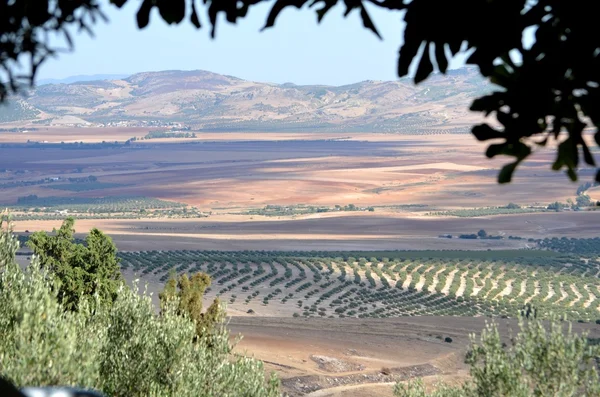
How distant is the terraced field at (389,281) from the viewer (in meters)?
53.4

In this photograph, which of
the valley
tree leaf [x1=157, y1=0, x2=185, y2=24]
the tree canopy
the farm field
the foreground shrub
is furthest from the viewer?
the valley

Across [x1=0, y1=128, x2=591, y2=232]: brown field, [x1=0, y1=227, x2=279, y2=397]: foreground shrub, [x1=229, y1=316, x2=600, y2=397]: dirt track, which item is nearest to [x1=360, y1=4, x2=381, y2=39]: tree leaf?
[x1=0, y1=227, x2=279, y2=397]: foreground shrub

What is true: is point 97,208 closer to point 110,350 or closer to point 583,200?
point 583,200

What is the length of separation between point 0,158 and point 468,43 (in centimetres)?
20548

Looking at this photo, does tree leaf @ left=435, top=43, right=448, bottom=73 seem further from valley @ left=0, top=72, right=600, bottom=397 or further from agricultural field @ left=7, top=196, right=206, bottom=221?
agricultural field @ left=7, top=196, right=206, bottom=221

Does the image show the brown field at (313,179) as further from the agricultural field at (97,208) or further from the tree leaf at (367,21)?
the tree leaf at (367,21)

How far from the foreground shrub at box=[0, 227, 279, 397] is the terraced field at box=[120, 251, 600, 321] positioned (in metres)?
34.5

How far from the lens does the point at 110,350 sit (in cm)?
1488

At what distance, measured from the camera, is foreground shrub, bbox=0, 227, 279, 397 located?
37.2ft

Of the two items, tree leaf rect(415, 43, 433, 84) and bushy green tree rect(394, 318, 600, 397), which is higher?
tree leaf rect(415, 43, 433, 84)

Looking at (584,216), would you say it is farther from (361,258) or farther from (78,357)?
(78,357)

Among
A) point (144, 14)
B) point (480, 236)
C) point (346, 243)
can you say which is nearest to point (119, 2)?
point (144, 14)

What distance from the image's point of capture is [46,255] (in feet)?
92.7

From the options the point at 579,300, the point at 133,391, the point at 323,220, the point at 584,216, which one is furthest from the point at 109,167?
the point at 133,391
